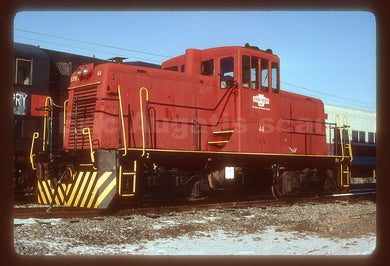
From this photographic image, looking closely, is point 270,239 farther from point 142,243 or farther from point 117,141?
point 117,141

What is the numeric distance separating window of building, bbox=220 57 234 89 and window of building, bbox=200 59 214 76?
25 centimetres

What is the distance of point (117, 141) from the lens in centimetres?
740

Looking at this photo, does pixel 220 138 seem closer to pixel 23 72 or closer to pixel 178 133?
pixel 178 133


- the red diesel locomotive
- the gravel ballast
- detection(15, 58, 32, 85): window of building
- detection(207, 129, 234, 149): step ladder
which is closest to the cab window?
the red diesel locomotive

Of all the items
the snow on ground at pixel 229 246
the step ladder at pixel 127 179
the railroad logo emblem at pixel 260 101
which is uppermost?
the railroad logo emblem at pixel 260 101

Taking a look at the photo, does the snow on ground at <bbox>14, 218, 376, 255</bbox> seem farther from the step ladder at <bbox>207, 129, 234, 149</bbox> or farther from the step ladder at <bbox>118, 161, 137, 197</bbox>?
the step ladder at <bbox>207, 129, 234, 149</bbox>

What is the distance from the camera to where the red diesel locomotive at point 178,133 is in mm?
7129

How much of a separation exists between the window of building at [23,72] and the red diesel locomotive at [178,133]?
103 inches

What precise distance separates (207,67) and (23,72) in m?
4.94

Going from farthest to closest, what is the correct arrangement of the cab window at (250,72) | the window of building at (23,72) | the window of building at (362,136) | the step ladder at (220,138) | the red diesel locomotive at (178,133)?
1. the window of building at (362,136)
2. the window of building at (23,72)
3. the cab window at (250,72)
4. the step ladder at (220,138)
5. the red diesel locomotive at (178,133)

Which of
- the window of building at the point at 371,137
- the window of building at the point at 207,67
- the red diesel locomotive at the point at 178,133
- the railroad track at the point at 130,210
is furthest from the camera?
the window of building at the point at 371,137

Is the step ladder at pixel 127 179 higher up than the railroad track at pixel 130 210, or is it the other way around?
the step ladder at pixel 127 179

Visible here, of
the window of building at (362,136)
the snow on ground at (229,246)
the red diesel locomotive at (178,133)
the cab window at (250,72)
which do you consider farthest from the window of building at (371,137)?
the snow on ground at (229,246)

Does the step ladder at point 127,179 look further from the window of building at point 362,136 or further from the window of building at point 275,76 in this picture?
the window of building at point 362,136
